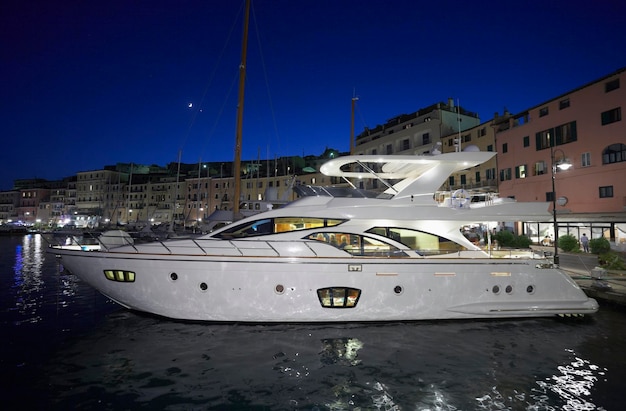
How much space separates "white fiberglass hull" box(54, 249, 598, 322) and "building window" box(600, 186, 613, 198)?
16.6 metres

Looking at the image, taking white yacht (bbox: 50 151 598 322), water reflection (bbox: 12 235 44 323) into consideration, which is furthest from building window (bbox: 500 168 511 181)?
water reflection (bbox: 12 235 44 323)

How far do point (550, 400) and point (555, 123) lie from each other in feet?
84.0

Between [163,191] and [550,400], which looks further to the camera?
[163,191]

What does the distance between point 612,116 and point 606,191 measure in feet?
15.2

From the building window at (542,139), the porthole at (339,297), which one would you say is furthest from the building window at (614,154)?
the porthole at (339,297)

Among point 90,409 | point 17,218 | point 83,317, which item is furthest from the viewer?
point 17,218

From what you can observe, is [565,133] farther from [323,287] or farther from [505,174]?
[323,287]

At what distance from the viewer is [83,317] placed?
1051 centimetres

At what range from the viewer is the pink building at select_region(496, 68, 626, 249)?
2119 cm

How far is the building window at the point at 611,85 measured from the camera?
69.9 feet

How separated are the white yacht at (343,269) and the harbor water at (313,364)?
52 cm

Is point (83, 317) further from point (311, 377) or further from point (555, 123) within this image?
point (555, 123)

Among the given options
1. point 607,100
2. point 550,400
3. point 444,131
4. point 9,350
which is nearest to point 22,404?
point 9,350

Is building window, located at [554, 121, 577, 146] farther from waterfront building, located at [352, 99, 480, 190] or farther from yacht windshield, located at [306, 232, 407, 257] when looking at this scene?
yacht windshield, located at [306, 232, 407, 257]
